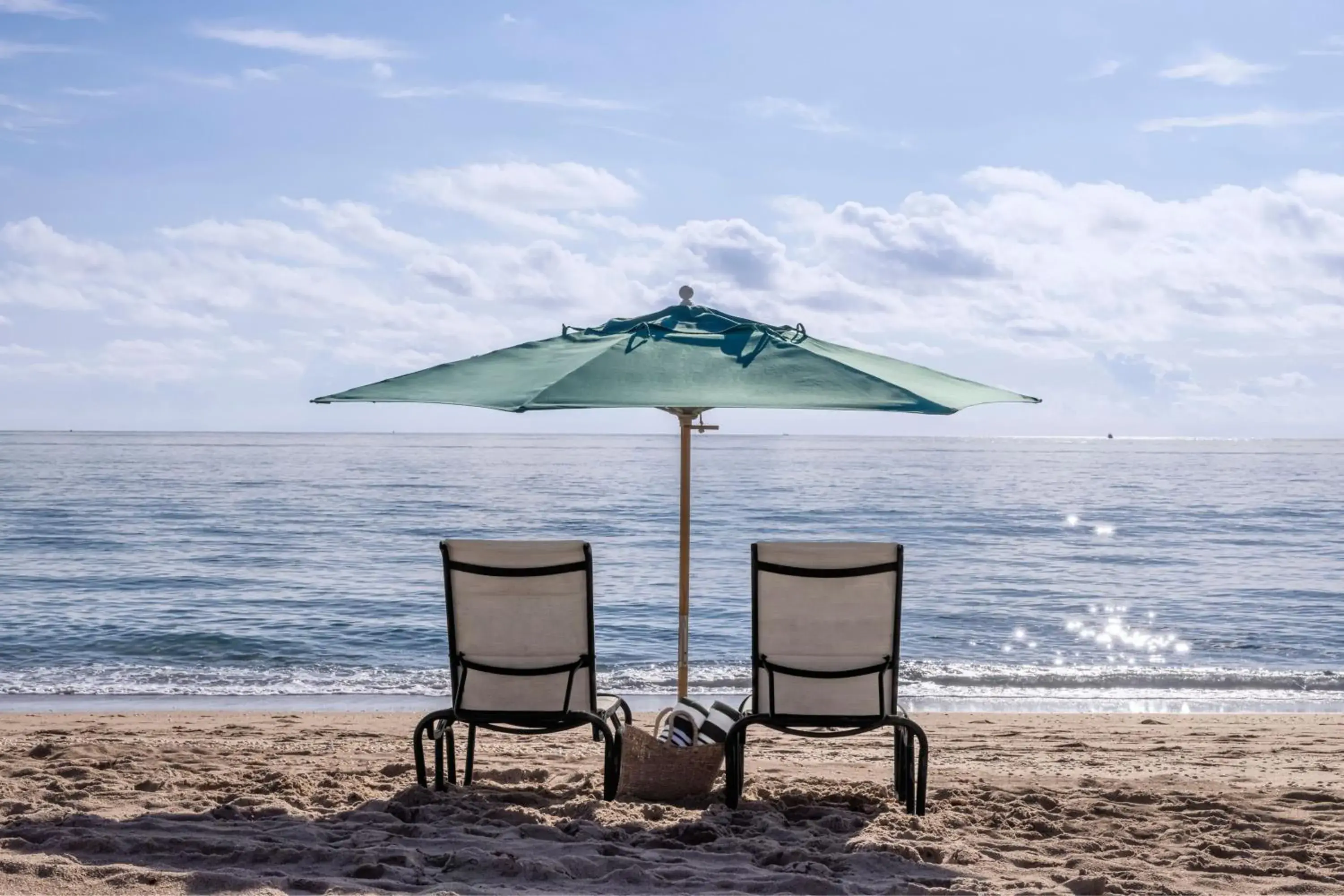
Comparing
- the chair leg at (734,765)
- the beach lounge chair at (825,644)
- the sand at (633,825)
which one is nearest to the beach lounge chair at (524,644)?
the sand at (633,825)

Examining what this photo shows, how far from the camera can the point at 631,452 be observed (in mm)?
82188

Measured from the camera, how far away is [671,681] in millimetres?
9742

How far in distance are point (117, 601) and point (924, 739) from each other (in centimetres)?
1143

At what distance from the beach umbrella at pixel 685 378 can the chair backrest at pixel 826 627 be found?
53cm

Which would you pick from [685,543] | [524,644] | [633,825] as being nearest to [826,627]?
[685,543]

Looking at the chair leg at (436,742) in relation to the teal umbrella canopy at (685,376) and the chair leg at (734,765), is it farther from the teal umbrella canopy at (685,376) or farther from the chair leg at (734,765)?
the teal umbrella canopy at (685,376)

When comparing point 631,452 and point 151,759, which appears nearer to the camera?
point 151,759

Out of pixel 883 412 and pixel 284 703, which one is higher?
pixel 883 412

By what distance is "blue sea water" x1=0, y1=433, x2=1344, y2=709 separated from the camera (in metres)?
9.88

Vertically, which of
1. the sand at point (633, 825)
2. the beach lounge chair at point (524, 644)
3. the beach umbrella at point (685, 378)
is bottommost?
the sand at point (633, 825)

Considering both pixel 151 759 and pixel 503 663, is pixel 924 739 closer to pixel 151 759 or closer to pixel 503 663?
pixel 503 663

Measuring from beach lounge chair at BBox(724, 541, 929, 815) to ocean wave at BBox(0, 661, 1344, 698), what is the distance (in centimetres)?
461

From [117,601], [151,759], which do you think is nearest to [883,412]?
[151,759]

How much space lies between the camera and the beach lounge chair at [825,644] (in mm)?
4504
